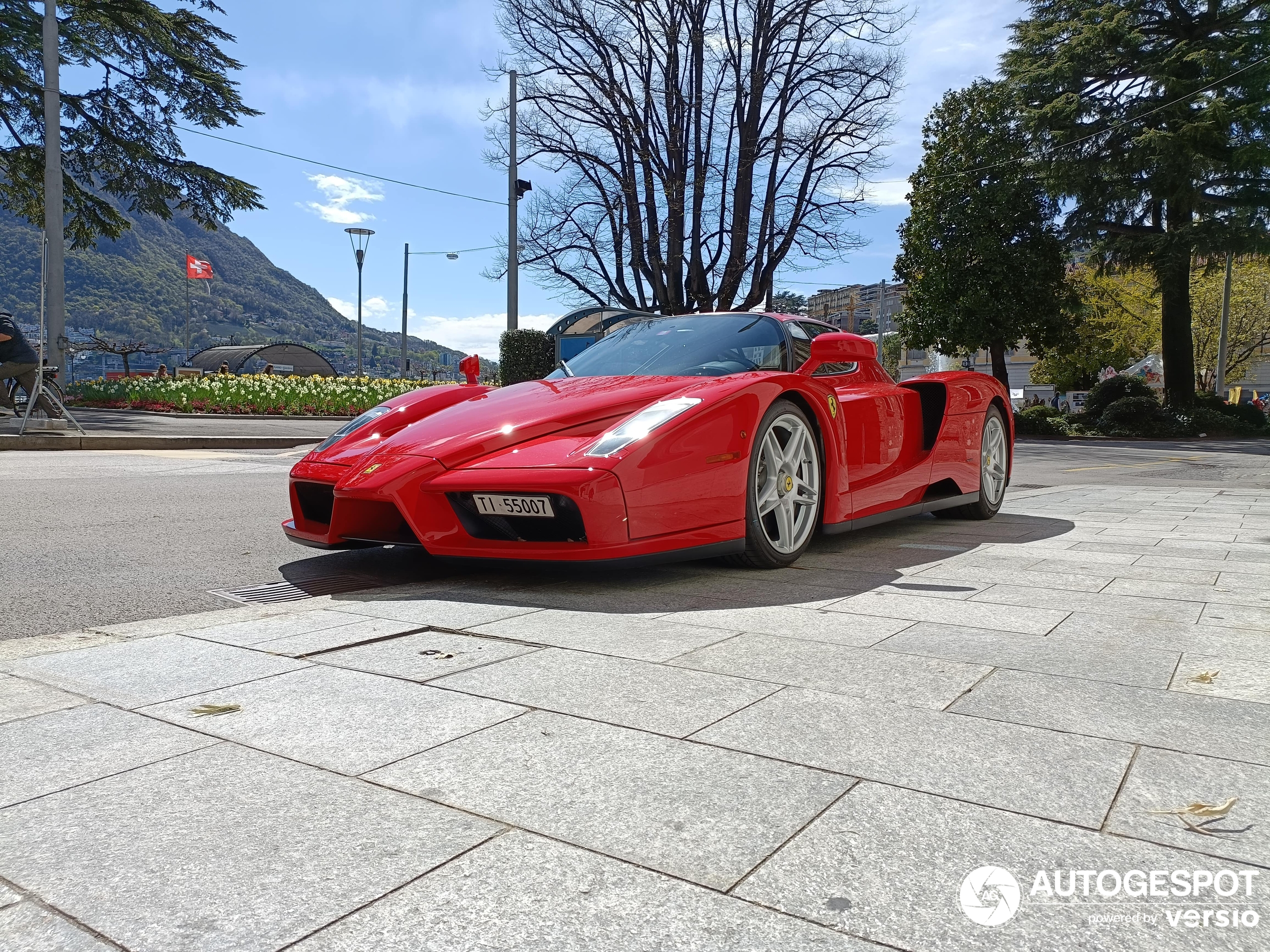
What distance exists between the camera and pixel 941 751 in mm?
1900

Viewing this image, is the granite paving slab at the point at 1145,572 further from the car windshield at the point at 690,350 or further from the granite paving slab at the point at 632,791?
the granite paving slab at the point at 632,791

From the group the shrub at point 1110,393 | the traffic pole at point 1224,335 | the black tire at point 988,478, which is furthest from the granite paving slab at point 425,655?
the traffic pole at point 1224,335

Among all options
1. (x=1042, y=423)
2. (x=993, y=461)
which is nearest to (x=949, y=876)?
(x=993, y=461)

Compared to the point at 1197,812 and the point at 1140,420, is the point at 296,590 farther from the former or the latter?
the point at 1140,420

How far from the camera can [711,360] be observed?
4.73 meters

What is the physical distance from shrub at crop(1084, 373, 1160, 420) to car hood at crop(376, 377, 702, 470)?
86.8 ft

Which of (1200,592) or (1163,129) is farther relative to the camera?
(1163,129)

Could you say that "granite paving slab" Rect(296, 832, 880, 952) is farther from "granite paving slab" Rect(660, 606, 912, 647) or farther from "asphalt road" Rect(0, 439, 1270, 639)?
"asphalt road" Rect(0, 439, 1270, 639)

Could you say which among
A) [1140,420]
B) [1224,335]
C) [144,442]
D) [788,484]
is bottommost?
[144,442]

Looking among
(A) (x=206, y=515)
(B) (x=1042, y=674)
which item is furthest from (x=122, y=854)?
(A) (x=206, y=515)

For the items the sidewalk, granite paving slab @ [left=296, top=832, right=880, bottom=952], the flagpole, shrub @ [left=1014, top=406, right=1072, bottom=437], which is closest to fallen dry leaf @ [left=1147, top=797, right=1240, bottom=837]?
granite paving slab @ [left=296, top=832, right=880, bottom=952]

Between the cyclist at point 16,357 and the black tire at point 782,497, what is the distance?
11.3m

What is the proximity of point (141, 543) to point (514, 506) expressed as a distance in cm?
224

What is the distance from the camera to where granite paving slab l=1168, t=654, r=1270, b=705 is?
7.63ft
